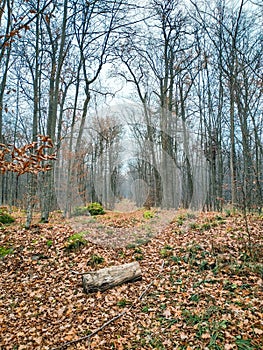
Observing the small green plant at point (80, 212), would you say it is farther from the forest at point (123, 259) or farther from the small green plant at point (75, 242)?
the small green plant at point (75, 242)

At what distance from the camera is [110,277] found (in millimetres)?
4430

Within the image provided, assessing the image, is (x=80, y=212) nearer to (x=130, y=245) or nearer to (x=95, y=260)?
(x=130, y=245)

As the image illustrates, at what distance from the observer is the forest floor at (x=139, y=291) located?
3.24 meters

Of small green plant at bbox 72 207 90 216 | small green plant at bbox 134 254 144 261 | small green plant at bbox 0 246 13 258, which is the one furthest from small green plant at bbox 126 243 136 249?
small green plant at bbox 72 207 90 216

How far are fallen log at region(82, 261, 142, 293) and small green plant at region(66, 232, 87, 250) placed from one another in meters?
1.19

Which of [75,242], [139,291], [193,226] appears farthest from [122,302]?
[193,226]

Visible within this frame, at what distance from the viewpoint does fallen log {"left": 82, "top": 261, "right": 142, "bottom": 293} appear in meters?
4.26

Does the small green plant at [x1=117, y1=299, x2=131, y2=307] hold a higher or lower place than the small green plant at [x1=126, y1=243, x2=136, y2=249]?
lower

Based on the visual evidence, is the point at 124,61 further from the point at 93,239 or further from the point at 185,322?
the point at 185,322

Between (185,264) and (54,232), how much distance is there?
3.51 m

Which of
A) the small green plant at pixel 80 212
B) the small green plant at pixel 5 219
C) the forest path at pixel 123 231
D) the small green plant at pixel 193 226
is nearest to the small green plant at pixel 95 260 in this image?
the forest path at pixel 123 231

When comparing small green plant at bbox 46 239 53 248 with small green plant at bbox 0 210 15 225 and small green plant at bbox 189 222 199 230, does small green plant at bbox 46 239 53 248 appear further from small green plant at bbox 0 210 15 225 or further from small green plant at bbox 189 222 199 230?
small green plant at bbox 189 222 199 230

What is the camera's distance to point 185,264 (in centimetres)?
486

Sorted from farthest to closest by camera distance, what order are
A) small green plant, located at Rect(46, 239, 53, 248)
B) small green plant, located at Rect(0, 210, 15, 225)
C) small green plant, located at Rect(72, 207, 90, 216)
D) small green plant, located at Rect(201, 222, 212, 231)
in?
small green plant, located at Rect(72, 207, 90, 216), small green plant, located at Rect(0, 210, 15, 225), small green plant, located at Rect(201, 222, 212, 231), small green plant, located at Rect(46, 239, 53, 248)
